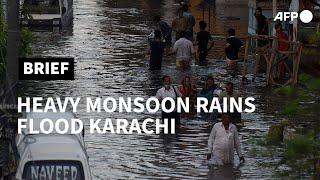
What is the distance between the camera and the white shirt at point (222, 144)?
1988 cm

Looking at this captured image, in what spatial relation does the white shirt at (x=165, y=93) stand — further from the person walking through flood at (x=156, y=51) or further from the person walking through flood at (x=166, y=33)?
the person walking through flood at (x=166, y=33)

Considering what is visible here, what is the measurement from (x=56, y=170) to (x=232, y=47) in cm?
1738

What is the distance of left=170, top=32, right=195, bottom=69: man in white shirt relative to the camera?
1254 inches

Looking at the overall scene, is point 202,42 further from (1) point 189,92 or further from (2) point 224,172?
(2) point 224,172

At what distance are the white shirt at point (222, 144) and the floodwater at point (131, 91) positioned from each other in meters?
0.21

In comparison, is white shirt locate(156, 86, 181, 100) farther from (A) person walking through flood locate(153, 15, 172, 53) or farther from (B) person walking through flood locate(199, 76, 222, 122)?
(A) person walking through flood locate(153, 15, 172, 53)

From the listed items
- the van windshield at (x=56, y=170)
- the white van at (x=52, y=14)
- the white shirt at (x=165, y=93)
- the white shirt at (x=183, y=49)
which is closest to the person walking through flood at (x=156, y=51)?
the white shirt at (x=183, y=49)

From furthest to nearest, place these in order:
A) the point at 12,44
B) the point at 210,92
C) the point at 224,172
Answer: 1. the point at 210,92
2. the point at 224,172
3. the point at 12,44

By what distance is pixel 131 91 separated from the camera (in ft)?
94.7

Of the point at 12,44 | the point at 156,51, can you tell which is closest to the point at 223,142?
the point at 12,44

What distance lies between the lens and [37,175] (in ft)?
51.5

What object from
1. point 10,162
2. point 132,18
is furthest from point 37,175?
point 132,18

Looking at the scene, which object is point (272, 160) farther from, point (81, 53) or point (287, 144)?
point (81, 53)

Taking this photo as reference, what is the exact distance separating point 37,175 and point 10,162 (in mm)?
736
